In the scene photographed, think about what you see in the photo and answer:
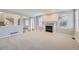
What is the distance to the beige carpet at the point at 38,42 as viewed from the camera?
2.13 m

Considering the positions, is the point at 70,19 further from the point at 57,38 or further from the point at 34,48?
the point at 34,48

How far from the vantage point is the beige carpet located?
2.13 m

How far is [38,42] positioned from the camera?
7.11 feet

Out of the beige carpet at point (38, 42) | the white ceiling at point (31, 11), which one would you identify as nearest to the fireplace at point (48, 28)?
the beige carpet at point (38, 42)

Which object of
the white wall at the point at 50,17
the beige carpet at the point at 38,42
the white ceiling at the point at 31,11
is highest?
the white ceiling at the point at 31,11

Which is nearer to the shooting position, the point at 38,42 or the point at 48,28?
the point at 38,42

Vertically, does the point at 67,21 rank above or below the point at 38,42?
above

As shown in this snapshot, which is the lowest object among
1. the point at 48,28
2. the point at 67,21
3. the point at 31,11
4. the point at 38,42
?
the point at 38,42

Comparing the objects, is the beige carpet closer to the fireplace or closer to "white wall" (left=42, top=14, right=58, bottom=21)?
the fireplace

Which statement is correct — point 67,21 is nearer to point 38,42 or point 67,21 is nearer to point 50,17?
point 50,17

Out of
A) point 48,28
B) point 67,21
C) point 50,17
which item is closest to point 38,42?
point 48,28

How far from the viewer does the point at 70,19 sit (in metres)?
2.16

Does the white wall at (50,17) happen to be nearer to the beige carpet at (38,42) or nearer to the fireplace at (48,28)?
the fireplace at (48,28)

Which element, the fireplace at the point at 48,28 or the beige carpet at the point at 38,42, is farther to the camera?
the fireplace at the point at 48,28
